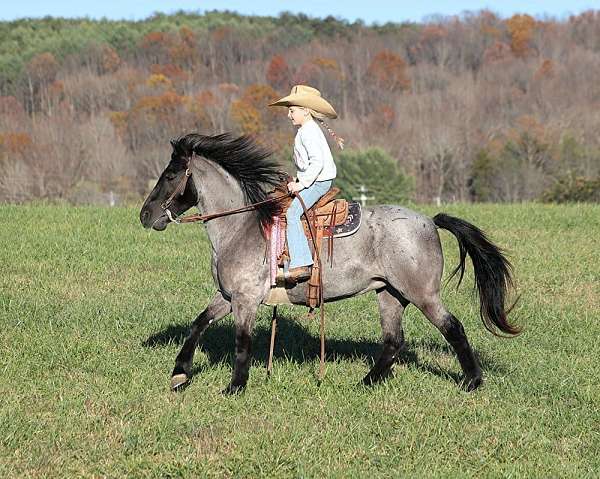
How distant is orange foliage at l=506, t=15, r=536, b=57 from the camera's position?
144625 millimetres

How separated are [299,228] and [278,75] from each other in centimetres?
12201

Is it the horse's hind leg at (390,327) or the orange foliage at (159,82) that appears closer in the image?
the horse's hind leg at (390,327)

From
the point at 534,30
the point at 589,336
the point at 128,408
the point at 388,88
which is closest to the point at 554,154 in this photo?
the point at 388,88

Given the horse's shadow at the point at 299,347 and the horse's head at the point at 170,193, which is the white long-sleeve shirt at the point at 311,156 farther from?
the horse's shadow at the point at 299,347

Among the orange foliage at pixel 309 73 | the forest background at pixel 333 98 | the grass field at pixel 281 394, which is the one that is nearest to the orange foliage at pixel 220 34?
the forest background at pixel 333 98

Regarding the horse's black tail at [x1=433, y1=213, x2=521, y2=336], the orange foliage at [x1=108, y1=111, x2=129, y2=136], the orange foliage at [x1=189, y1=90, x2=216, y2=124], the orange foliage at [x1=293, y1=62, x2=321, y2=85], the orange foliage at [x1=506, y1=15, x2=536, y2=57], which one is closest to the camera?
the horse's black tail at [x1=433, y1=213, x2=521, y2=336]

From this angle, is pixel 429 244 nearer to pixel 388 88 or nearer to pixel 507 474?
pixel 507 474

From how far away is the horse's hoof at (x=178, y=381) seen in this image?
7848 millimetres

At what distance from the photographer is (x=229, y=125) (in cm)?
9062

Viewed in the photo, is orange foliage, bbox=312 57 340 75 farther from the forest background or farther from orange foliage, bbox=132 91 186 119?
orange foliage, bbox=132 91 186 119

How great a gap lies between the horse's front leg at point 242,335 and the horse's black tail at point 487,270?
6.37 feet

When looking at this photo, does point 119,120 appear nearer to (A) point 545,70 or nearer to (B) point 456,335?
(A) point 545,70

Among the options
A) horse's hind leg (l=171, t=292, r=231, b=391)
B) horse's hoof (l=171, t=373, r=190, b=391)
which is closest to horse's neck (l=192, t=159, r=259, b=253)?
horse's hind leg (l=171, t=292, r=231, b=391)

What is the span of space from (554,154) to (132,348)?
66.5 metres
